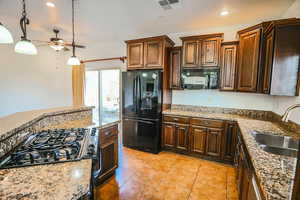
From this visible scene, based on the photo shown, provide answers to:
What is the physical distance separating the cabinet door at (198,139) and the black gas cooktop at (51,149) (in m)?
2.10

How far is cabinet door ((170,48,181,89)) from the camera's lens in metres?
3.39

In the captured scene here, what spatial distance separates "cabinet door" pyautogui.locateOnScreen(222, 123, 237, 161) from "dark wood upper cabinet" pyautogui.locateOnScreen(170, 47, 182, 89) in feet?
4.24

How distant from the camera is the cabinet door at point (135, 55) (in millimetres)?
3438

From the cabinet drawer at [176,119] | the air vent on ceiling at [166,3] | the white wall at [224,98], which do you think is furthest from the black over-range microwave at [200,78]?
the air vent on ceiling at [166,3]

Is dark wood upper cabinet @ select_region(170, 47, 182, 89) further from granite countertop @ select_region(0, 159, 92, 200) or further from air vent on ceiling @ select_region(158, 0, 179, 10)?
granite countertop @ select_region(0, 159, 92, 200)

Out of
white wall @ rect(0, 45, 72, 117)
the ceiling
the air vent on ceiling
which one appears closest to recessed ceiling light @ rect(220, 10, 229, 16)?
the ceiling

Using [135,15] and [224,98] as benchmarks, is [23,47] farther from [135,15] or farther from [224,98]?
[224,98]

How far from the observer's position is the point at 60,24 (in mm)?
3357

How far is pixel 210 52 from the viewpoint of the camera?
3.04 meters

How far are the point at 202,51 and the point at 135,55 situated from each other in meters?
1.49

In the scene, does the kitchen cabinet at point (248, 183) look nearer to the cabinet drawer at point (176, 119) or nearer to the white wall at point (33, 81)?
the cabinet drawer at point (176, 119)

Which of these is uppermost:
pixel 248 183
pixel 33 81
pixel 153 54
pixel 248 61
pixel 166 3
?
pixel 166 3

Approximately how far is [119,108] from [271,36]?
12.0 ft

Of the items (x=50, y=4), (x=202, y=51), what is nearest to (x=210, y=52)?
(x=202, y=51)
